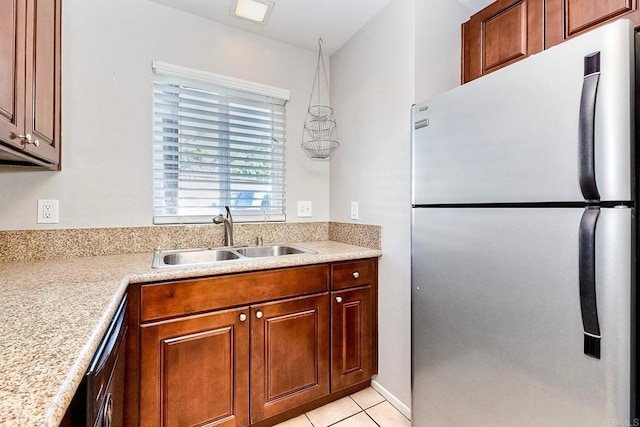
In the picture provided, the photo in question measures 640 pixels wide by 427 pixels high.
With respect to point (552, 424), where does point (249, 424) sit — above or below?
below

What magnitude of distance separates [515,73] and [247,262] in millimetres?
1320

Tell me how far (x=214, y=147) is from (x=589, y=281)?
1985 millimetres

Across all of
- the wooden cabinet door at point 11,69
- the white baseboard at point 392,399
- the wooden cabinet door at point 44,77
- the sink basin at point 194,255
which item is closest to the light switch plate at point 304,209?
the sink basin at point 194,255

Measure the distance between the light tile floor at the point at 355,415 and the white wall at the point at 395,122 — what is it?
0.07 metres

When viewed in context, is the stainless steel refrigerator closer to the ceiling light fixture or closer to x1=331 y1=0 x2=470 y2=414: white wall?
x1=331 y1=0 x2=470 y2=414: white wall

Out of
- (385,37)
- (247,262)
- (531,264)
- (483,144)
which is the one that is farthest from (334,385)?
(385,37)

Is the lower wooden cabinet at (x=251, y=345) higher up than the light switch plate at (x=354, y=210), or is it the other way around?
the light switch plate at (x=354, y=210)

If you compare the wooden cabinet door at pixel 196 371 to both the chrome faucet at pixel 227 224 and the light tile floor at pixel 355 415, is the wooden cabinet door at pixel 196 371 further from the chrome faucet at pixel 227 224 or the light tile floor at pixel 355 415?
the chrome faucet at pixel 227 224

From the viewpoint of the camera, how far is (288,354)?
1.61 meters

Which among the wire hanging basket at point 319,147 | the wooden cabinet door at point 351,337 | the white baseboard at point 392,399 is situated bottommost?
the white baseboard at point 392,399

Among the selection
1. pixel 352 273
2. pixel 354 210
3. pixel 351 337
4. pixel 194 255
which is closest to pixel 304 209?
pixel 354 210

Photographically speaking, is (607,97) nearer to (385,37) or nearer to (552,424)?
(552,424)

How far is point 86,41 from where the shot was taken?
1.68 metres

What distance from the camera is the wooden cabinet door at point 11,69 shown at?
94 centimetres
